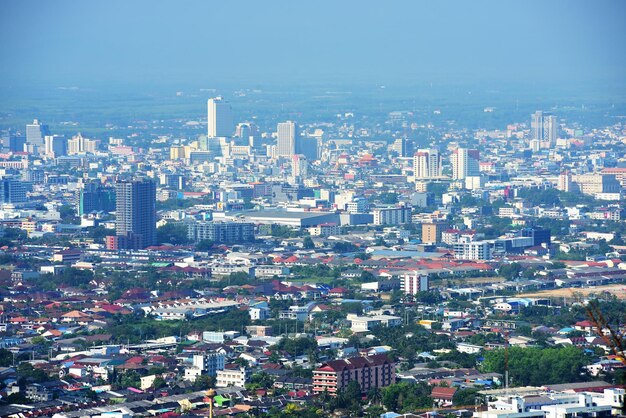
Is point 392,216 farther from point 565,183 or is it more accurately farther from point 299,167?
point 299,167

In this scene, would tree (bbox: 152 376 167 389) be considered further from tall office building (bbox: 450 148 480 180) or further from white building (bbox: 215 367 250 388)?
tall office building (bbox: 450 148 480 180)

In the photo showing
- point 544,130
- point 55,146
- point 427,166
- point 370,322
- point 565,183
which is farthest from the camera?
point 544,130

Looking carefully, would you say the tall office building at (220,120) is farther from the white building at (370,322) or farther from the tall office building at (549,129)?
the white building at (370,322)

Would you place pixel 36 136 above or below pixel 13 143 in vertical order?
above

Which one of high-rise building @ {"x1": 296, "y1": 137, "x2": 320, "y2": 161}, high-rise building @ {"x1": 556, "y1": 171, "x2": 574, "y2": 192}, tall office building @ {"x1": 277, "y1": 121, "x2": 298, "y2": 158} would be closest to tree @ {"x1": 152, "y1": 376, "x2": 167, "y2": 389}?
high-rise building @ {"x1": 556, "y1": 171, "x2": 574, "y2": 192}

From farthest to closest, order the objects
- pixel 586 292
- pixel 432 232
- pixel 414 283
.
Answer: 1. pixel 432 232
2. pixel 414 283
3. pixel 586 292

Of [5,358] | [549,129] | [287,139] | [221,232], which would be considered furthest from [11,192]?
[549,129]
